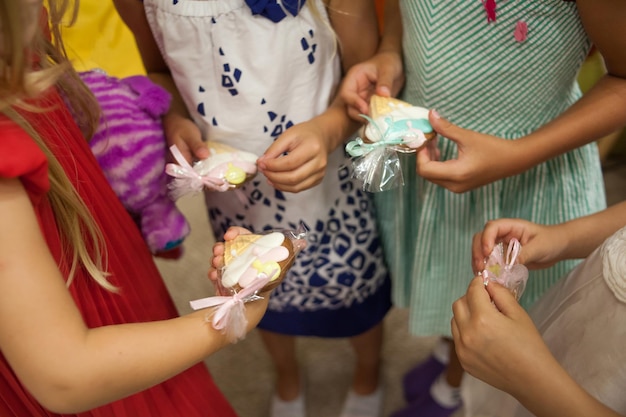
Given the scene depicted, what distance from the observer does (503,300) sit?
1.90 ft

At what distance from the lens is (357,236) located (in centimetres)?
97

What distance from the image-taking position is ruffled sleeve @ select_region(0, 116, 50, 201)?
0.44 metres

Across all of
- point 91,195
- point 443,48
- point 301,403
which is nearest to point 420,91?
Answer: point 443,48

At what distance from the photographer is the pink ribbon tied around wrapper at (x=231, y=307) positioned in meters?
0.57

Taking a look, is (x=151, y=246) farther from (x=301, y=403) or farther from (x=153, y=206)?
(x=301, y=403)

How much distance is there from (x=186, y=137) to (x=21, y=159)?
0.38 m

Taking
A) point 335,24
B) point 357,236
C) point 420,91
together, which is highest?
point 335,24

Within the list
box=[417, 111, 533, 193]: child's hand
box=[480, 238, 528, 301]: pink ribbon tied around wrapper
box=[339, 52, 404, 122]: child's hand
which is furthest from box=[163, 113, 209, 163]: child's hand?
box=[480, 238, 528, 301]: pink ribbon tied around wrapper

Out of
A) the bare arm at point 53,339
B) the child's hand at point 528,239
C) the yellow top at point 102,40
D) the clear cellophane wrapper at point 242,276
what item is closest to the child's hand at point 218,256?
the clear cellophane wrapper at point 242,276

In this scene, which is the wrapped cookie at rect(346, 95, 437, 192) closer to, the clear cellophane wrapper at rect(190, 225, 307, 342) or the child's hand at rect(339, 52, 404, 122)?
the child's hand at rect(339, 52, 404, 122)

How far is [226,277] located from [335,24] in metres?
0.44

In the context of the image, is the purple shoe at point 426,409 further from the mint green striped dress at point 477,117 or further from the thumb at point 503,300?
the thumb at point 503,300

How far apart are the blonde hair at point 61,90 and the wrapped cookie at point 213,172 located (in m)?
0.13

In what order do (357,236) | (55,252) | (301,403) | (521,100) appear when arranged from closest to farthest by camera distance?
1. (55,252)
2. (521,100)
3. (357,236)
4. (301,403)
